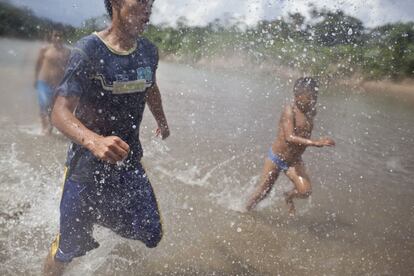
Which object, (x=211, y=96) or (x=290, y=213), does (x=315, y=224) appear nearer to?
(x=290, y=213)

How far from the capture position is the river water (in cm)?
357

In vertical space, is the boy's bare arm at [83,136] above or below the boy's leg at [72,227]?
above

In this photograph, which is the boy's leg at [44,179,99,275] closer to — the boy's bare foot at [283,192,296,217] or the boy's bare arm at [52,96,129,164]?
the boy's bare arm at [52,96,129,164]

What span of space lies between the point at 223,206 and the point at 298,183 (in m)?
0.89

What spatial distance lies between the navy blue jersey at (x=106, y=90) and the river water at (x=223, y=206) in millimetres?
1123

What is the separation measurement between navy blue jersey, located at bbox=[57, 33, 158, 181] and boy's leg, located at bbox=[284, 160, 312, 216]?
2328 millimetres

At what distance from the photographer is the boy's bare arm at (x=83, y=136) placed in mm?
1920

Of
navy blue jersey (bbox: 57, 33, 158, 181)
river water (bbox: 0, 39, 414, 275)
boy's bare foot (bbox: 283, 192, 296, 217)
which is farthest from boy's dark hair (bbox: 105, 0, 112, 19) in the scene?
boy's bare foot (bbox: 283, 192, 296, 217)

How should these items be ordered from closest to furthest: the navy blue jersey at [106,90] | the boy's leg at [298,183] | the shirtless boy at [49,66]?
the navy blue jersey at [106,90] < the boy's leg at [298,183] < the shirtless boy at [49,66]

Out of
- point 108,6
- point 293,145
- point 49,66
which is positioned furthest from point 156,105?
point 49,66

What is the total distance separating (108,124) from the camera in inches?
98.4

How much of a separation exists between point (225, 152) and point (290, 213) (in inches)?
105

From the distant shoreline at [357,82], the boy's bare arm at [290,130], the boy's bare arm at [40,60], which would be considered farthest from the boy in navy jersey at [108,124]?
the distant shoreline at [357,82]

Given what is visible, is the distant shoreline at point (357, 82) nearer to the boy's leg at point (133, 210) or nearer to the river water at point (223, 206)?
the river water at point (223, 206)
